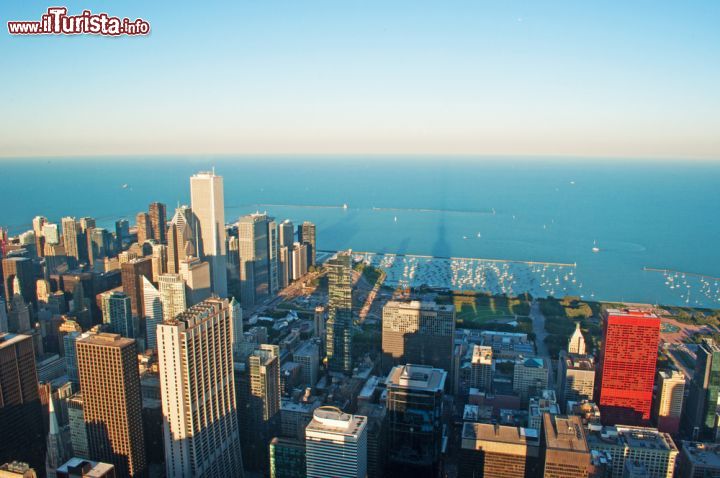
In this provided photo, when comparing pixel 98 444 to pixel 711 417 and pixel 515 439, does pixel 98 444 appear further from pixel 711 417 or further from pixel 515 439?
pixel 711 417

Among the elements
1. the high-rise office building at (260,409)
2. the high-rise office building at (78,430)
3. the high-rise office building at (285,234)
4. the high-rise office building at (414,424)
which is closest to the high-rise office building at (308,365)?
the high-rise office building at (260,409)

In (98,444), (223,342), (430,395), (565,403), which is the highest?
(223,342)

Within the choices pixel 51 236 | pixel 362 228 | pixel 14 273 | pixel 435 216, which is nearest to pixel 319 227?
pixel 362 228

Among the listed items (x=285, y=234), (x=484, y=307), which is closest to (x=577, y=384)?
(x=484, y=307)

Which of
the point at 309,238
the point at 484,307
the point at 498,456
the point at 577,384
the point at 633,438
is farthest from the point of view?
the point at 309,238

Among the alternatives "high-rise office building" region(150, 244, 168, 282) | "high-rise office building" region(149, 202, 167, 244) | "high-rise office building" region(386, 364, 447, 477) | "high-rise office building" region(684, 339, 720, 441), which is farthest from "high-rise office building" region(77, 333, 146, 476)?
"high-rise office building" region(149, 202, 167, 244)

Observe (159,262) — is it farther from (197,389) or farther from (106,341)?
(197,389)
